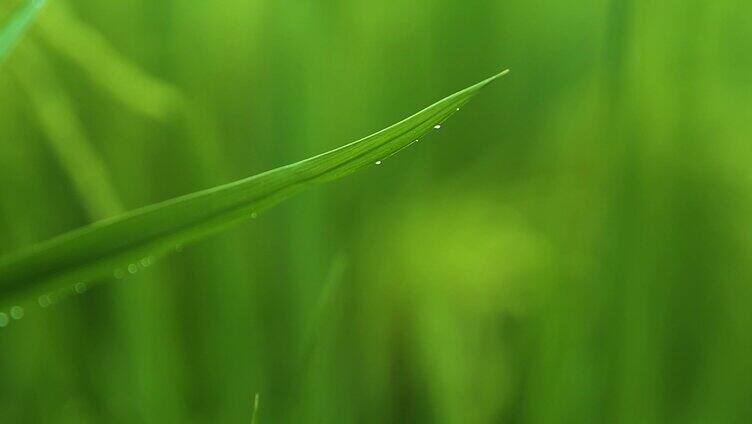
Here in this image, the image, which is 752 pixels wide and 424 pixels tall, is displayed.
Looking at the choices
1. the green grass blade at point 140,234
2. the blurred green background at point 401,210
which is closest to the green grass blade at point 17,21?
the green grass blade at point 140,234

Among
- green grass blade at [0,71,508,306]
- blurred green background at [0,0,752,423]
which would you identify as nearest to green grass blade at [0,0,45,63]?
green grass blade at [0,71,508,306]

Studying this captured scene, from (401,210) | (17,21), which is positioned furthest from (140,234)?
(401,210)

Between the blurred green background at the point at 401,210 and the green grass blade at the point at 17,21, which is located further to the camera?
the blurred green background at the point at 401,210

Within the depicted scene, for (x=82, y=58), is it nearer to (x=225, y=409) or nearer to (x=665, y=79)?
(x=225, y=409)

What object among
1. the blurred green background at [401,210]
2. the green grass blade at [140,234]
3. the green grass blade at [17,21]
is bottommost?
the blurred green background at [401,210]

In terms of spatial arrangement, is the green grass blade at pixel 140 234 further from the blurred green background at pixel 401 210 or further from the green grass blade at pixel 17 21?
the blurred green background at pixel 401 210

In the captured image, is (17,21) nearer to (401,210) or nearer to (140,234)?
(140,234)
